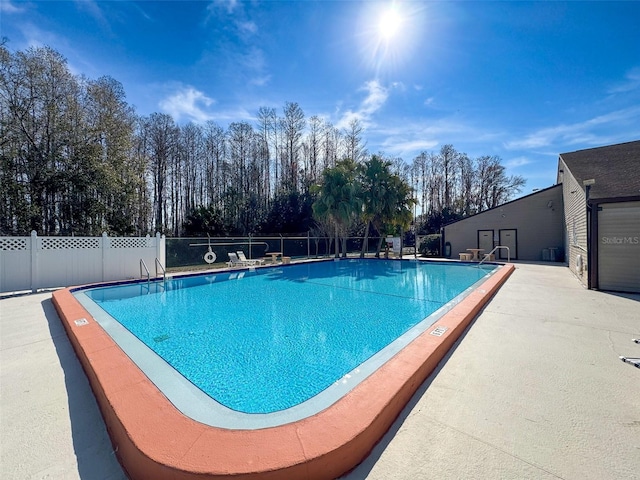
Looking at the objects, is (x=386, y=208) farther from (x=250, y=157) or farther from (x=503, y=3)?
(x=250, y=157)

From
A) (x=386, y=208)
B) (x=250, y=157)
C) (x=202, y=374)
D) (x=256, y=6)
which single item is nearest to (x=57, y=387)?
(x=202, y=374)

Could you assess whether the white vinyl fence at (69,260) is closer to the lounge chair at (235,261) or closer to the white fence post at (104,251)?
the white fence post at (104,251)

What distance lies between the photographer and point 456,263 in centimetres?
1359

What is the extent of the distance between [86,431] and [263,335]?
7.83 feet

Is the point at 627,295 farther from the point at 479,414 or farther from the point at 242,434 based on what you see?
the point at 242,434

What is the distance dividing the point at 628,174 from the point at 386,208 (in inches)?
386

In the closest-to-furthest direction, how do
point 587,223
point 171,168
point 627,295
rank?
point 627,295 → point 587,223 → point 171,168

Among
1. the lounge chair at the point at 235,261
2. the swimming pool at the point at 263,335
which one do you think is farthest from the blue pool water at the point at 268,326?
the lounge chair at the point at 235,261

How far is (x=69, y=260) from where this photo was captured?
25.0 feet

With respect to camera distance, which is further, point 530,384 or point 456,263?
point 456,263

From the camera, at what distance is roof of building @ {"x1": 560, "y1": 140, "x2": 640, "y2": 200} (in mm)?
6645

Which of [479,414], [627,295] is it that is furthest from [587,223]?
[479,414]

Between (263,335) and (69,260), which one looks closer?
(263,335)

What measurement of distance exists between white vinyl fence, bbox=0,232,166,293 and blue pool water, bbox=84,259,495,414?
920 millimetres
